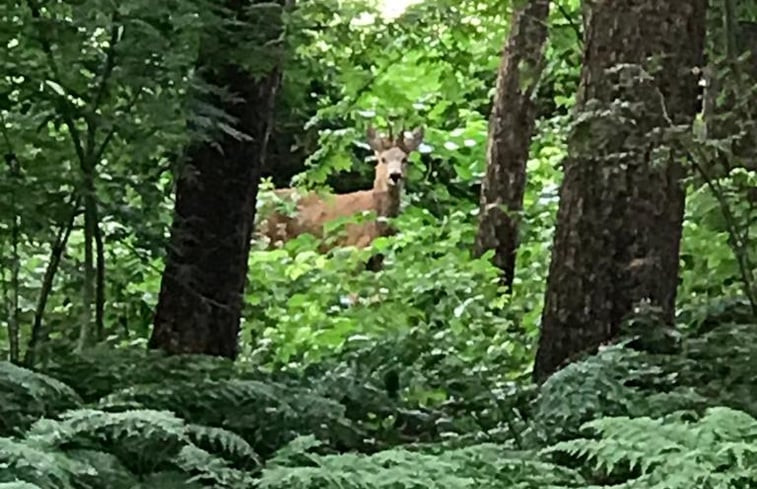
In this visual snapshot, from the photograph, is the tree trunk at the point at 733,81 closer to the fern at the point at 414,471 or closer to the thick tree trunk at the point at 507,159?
the fern at the point at 414,471

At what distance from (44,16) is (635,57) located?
1848 mm

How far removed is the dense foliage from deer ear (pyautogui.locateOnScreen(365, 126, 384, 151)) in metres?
2.80

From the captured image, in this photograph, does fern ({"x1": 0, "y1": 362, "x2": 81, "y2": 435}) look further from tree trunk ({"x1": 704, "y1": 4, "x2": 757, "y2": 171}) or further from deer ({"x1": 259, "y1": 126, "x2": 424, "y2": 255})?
deer ({"x1": 259, "y1": 126, "x2": 424, "y2": 255})

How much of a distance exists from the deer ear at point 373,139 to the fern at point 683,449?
7.86 meters

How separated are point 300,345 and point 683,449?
14.0 ft

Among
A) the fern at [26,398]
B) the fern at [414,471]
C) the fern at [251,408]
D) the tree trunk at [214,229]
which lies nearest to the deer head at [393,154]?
the tree trunk at [214,229]

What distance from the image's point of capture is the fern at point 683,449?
6.20 ft

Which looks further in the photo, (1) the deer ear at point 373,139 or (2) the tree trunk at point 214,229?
(1) the deer ear at point 373,139

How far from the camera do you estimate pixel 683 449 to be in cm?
198

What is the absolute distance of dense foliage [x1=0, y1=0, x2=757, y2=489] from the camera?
7.04 feet

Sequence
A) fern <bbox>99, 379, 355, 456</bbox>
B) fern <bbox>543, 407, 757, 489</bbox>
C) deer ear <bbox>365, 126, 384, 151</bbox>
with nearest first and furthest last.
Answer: fern <bbox>543, 407, 757, 489</bbox> < fern <bbox>99, 379, 355, 456</bbox> < deer ear <bbox>365, 126, 384, 151</bbox>

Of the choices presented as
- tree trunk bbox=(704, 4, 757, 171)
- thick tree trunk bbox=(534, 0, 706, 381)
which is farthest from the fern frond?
tree trunk bbox=(704, 4, 757, 171)

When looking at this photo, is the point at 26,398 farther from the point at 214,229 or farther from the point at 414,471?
the point at 214,229

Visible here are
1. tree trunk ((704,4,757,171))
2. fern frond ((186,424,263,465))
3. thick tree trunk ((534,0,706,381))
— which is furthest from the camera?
thick tree trunk ((534,0,706,381))
